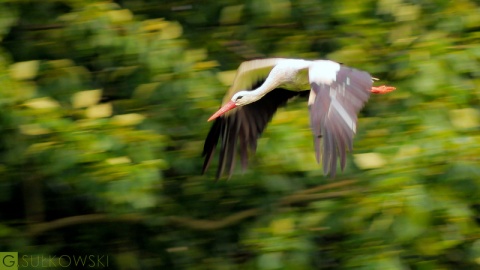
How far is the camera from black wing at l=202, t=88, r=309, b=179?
5242mm

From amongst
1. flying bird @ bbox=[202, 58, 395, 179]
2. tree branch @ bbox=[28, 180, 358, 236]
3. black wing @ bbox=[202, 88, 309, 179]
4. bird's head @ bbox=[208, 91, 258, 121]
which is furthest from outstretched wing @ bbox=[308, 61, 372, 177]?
tree branch @ bbox=[28, 180, 358, 236]

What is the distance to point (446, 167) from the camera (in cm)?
493

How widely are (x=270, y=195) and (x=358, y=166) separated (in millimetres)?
448

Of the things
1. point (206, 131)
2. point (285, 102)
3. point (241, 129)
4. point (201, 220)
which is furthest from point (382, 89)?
point (201, 220)

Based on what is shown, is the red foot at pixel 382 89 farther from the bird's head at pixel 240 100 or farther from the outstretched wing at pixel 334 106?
the bird's head at pixel 240 100

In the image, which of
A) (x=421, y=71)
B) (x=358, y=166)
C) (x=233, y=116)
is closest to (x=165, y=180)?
(x=233, y=116)

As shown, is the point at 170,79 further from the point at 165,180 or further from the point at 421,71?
the point at 421,71

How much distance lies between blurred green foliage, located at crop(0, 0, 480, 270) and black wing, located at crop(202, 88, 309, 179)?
9 centimetres

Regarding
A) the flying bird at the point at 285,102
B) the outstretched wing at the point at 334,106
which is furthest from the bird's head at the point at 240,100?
the outstretched wing at the point at 334,106

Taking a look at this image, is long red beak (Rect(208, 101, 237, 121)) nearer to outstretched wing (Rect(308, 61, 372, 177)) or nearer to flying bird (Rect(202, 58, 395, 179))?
flying bird (Rect(202, 58, 395, 179))

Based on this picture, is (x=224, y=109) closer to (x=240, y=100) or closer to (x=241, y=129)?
(x=240, y=100)

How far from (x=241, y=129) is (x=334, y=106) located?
3.17 ft

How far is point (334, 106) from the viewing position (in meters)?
4.45

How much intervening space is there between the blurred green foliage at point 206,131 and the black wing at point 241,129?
0.09 m
